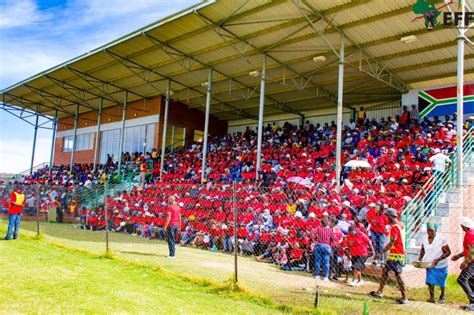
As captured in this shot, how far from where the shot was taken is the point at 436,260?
7.14 metres

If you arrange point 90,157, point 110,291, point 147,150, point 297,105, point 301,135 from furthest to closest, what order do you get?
point 90,157 < point 147,150 < point 297,105 < point 301,135 < point 110,291

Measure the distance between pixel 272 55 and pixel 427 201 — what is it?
11.1 m

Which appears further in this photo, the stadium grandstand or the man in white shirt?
the man in white shirt

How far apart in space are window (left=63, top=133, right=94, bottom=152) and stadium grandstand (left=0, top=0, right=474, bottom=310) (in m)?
3.53

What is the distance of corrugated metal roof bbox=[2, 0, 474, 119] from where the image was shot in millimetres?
15078

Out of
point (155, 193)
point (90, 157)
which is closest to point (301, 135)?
point (155, 193)

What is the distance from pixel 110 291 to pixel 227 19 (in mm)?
12292

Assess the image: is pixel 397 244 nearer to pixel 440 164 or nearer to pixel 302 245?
pixel 302 245

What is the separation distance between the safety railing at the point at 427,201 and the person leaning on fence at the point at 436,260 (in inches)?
54.1

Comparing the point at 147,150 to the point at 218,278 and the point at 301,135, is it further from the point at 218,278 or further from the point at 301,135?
the point at 218,278

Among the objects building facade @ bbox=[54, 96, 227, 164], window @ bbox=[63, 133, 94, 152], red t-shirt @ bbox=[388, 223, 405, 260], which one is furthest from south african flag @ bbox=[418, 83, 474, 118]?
window @ bbox=[63, 133, 94, 152]

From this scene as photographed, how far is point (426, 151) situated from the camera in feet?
47.1

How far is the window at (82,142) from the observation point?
116 ft

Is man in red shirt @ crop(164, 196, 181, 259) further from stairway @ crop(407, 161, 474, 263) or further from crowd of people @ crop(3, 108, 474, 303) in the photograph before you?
stairway @ crop(407, 161, 474, 263)
